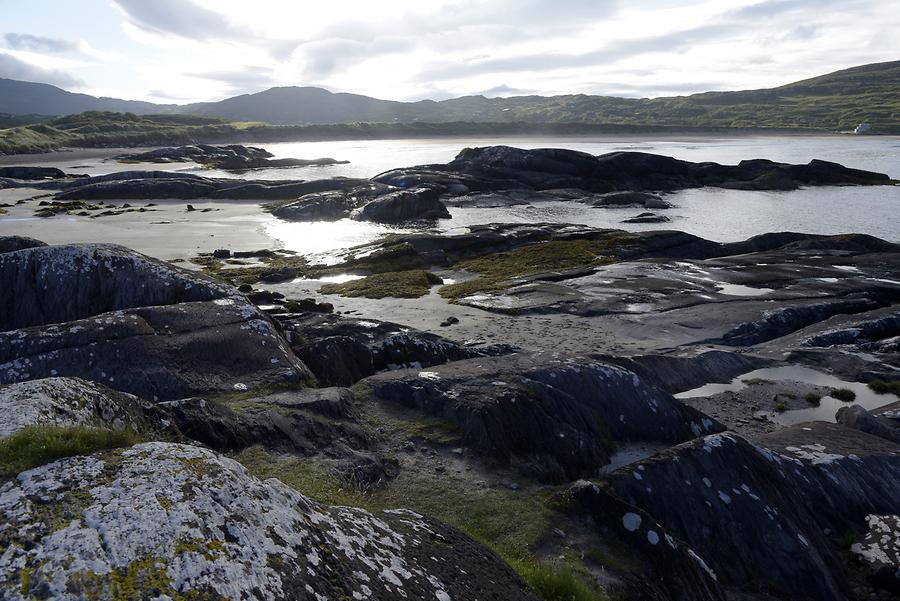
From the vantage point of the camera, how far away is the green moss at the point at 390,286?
32.3 meters

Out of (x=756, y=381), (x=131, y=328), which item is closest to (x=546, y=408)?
(x=131, y=328)

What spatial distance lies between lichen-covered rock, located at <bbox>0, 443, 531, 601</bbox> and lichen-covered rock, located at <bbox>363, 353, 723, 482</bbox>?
6.02 metres

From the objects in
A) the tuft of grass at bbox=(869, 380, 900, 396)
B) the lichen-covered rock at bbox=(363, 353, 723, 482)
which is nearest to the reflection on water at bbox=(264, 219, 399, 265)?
the lichen-covered rock at bbox=(363, 353, 723, 482)

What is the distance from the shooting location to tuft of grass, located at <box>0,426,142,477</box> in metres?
5.61

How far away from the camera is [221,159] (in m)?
128

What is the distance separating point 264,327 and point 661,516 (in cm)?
1161

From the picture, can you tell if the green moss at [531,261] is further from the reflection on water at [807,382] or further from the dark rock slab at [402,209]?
the dark rock slab at [402,209]

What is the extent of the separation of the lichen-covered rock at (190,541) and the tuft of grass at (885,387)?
1936 centimetres

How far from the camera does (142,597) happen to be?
4.36 meters

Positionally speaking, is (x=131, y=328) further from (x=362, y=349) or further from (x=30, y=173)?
(x=30, y=173)

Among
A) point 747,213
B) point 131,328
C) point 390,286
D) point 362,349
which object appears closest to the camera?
point 131,328

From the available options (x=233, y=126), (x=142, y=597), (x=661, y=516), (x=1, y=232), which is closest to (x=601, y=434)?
(x=661, y=516)

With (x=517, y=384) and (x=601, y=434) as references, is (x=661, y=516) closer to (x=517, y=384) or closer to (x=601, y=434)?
(x=601, y=434)

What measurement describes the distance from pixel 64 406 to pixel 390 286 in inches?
1029
